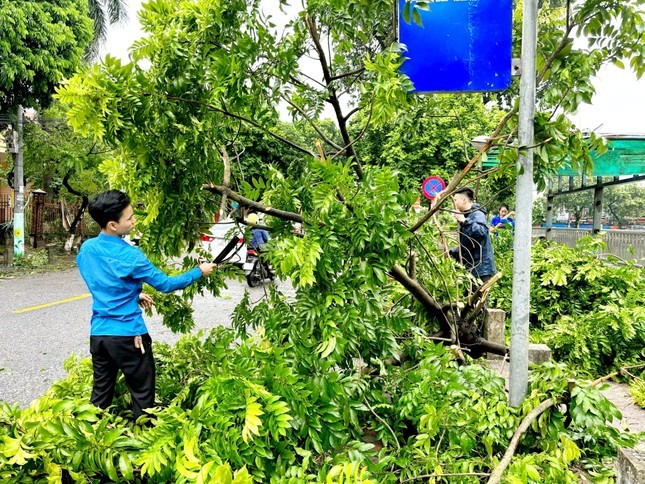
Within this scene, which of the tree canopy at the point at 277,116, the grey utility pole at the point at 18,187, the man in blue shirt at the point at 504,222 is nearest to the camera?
the tree canopy at the point at 277,116

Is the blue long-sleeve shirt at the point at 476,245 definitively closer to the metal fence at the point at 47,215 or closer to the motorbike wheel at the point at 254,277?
the motorbike wheel at the point at 254,277

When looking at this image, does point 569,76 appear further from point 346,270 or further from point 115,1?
point 115,1

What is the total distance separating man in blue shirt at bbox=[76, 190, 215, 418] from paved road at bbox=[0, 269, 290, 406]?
1.75 ft

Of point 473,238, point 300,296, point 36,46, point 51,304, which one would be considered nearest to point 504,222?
point 473,238

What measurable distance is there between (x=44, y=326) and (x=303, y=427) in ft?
20.1

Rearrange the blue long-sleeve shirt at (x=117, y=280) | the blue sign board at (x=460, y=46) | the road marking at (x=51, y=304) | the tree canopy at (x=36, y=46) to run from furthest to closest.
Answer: the tree canopy at (x=36, y=46) → the road marking at (x=51, y=304) → the blue sign board at (x=460, y=46) → the blue long-sleeve shirt at (x=117, y=280)

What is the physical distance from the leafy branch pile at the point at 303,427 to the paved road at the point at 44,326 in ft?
2.82

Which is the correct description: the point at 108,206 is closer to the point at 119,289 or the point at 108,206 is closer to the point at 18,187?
the point at 119,289

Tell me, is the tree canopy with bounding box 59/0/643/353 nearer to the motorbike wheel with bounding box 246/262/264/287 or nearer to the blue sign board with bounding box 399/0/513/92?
the blue sign board with bounding box 399/0/513/92

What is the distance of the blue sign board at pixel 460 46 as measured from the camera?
287 cm

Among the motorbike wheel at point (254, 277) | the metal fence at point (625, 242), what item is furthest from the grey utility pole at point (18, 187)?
the metal fence at point (625, 242)

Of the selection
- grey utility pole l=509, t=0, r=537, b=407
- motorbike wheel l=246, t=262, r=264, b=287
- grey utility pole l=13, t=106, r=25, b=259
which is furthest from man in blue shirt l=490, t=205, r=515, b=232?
grey utility pole l=13, t=106, r=25, b=259

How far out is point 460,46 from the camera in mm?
2918

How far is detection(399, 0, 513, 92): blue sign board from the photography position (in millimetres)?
2865
